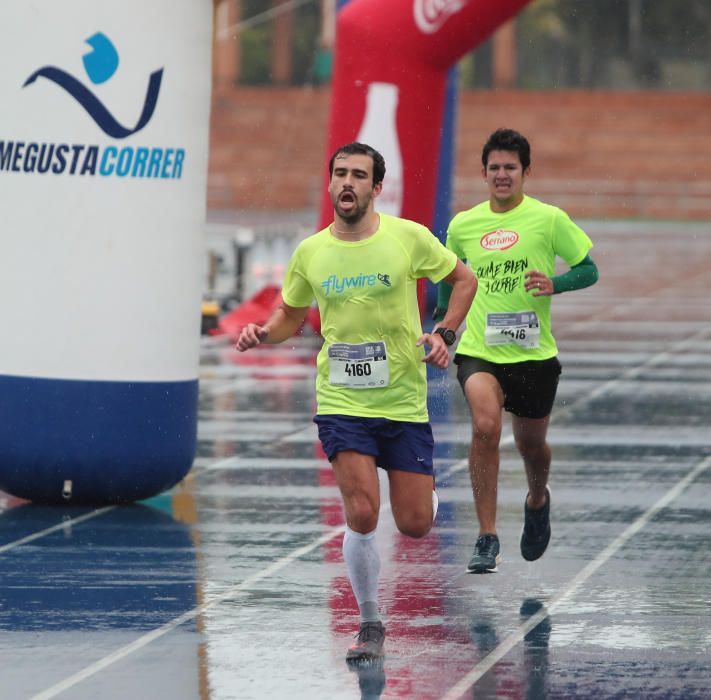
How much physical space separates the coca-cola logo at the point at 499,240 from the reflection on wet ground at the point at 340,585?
1564 millimetres

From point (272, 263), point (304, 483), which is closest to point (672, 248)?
point (272, 263)

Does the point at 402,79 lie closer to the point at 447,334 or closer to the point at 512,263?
the point at 512,263

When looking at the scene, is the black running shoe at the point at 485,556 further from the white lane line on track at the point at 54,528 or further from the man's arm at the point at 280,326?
the white lane line on track at the point at 54,528

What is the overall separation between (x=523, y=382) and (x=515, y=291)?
17.3 inches

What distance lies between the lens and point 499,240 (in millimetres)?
9836

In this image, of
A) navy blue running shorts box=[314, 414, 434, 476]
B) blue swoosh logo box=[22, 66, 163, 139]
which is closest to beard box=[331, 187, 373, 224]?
navy blue running shorts box=[314, 414, 434, 476]

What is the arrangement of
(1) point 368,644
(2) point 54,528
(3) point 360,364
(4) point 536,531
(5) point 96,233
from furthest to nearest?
1. (5) point 96,233
2. (2) point 54,528
3. (4) point 536,531
4. (3) point 360,364
5. (1) point 368,644

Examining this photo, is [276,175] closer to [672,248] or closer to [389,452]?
[672,248]

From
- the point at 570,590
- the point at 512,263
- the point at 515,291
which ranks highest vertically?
the point at 512,263

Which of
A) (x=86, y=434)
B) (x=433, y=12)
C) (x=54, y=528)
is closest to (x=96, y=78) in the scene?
(x=86, y=434)

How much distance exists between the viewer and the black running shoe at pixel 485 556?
9438mm

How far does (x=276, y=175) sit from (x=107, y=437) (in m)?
48.4

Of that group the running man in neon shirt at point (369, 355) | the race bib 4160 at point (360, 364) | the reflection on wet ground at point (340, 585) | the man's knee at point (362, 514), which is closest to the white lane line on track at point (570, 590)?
the reflection on wet ground at point (340, 585)

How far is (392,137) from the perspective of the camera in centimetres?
2030
